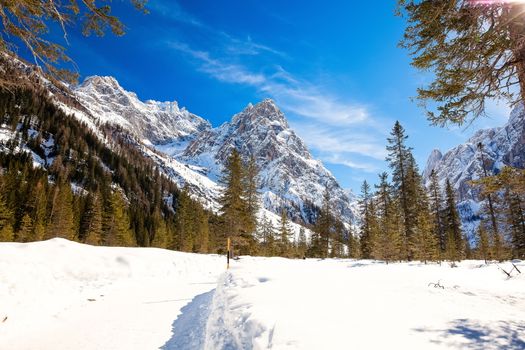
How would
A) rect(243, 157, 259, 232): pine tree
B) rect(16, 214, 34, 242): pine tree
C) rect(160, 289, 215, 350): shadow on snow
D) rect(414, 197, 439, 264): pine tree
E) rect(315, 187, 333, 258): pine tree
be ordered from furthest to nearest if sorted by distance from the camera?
rect(315, 187, 333, 258): pine tree, rect(16, 214, 34, 242): pine tree, rect(243, 157, 259, 232): pine tree, rect(414, 197, 439, 264): pine tree, rect(160, 289, 215, 350): shadow on snow

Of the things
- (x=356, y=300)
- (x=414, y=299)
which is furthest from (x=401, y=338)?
(x=414, y=299)

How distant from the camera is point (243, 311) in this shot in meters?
5.72

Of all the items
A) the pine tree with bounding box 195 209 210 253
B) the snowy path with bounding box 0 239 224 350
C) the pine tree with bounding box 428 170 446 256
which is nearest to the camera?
the snowy path with bounding box 0 239 224 350

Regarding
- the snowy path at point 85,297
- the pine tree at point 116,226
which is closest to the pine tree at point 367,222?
the snowy path at point 85,297

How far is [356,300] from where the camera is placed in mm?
5641

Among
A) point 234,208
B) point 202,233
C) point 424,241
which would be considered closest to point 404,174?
point 424,241

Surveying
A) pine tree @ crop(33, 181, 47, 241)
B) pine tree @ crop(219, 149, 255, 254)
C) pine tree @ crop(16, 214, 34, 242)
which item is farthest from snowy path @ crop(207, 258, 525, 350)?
pine tree @ crop(33, 181, 47, 241)

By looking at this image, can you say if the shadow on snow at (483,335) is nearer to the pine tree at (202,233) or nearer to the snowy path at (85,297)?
the snowy path at (85,297)

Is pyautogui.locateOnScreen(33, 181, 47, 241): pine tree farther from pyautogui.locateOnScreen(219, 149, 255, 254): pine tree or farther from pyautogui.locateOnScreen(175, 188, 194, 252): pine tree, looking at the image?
pyautogui.locateOnScreen(219, 149, 255, 254): pine tree

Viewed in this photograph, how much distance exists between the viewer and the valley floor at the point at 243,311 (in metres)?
3.98

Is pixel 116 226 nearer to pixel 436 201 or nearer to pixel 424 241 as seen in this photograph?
pixel 424 241

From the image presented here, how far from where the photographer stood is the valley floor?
3.98 meters

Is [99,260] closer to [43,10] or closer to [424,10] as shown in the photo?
[43,10]

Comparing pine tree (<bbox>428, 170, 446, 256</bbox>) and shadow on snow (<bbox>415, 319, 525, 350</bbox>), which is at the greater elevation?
pine tree (<bbox>428, 170, 446, 256</bbox>)
